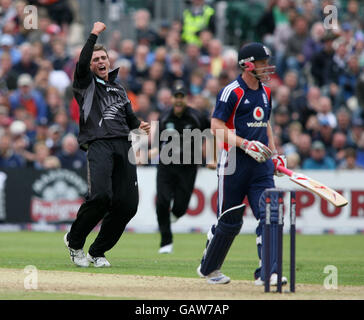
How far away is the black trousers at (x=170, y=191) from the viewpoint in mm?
15547

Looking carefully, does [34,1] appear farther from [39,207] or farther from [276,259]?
[276,259]

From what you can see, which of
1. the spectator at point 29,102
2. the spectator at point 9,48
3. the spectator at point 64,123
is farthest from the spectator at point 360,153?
the spectator at point 9,48

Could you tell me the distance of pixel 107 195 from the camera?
37.3 feet

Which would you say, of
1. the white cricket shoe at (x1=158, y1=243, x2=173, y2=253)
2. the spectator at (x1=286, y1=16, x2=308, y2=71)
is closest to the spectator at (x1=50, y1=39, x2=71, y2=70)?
the spectator at (x1=286, y1=16, x2=308, y2=71)

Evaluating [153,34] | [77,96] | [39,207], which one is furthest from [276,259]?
[153,34]

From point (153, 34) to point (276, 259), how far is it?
16197 mm

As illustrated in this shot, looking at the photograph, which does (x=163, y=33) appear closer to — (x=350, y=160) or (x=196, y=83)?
(x=196, y=83)

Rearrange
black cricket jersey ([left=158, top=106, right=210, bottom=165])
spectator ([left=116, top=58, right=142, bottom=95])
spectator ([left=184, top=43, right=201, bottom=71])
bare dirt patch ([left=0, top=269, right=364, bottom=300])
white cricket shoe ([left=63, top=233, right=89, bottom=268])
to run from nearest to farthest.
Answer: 1. bare dirt patch ([left=0, top=269, right=364, bottom=300])
2. white cricket shoe ([left=63, top=233, right=89, bottom=268])
3. black cricket jersey ([left=158, top=106, right=210, bottom=165])
4. spectator ([left=116, top=58, right=142, bottom=95])
5. spectator ([left=184, top=43, right=201, bottom=71])

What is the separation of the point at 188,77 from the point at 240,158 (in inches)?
531

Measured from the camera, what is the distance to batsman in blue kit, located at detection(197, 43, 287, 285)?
10.2 meters

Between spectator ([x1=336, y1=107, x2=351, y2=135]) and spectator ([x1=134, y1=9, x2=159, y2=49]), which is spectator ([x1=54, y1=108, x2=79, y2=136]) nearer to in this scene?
spectator ([x1=134, y1=9, x2=159, y2=49])

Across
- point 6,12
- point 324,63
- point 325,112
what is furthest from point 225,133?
point 6,12

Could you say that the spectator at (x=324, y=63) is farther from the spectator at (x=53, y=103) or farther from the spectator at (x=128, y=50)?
the spectator at (x=53, y=103)

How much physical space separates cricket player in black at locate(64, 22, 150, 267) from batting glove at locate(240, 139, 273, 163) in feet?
6.22
